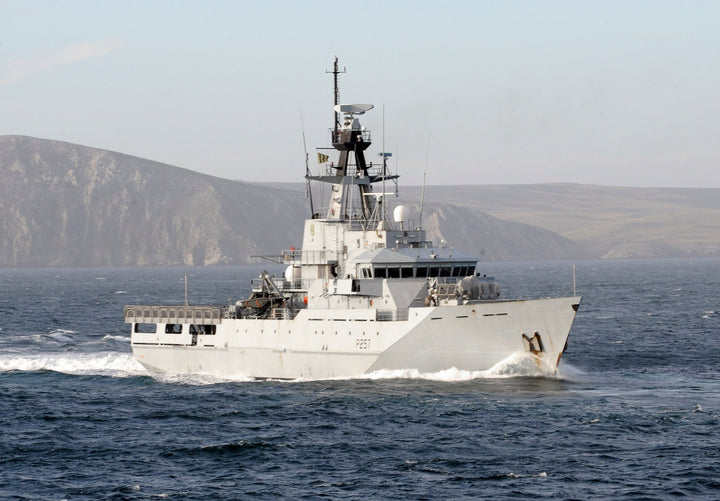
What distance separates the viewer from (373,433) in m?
29.5

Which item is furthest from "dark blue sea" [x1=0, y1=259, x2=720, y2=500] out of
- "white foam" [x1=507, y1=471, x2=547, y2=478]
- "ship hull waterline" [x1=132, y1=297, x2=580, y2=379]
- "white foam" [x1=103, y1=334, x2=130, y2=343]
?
"white foam" [x1=103, y1=334, x2=130, y2=343]

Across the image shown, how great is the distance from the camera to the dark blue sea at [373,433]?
24.4 meters

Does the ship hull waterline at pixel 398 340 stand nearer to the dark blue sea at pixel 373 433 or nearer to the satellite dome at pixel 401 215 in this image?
the dark blue sea at pixel 373 433

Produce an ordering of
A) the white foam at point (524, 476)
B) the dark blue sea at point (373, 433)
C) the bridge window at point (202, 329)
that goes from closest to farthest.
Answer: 1. the dark blue sea at point (373, 433)
2. the white foam at point (524, 476)
3. the bridge window at point (202, 329)

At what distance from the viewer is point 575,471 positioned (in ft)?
82.1

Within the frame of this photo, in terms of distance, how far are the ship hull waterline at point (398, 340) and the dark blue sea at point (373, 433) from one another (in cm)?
70

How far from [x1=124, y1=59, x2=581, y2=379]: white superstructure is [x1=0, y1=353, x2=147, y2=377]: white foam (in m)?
2.33

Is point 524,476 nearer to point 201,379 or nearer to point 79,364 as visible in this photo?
point 201,379

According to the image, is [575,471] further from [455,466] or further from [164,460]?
[164,460]

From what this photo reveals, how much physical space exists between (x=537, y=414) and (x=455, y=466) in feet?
19.4

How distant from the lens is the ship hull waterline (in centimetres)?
3534

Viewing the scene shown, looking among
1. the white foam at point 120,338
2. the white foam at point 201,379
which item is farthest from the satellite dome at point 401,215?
the white foam at point 120,338

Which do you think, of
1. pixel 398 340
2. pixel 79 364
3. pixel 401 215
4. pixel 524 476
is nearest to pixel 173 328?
pixel 79 364

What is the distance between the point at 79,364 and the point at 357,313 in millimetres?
16974
